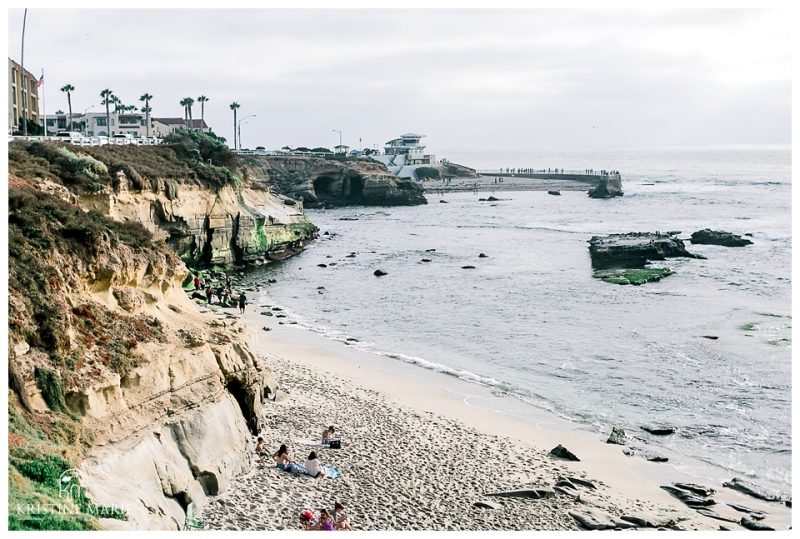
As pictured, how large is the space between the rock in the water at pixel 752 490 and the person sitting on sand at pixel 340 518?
36.2 feet

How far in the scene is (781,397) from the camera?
95.7 ft

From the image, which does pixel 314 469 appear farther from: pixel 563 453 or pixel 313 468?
pixel 563 453

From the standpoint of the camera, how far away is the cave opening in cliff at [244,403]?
65.0 ft

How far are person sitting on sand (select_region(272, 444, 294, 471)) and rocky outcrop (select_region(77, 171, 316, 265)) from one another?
66.3 feet

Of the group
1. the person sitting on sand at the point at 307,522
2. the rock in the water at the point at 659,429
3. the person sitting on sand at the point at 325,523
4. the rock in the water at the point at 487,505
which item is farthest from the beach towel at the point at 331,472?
the rock in the water at the point at 659,429

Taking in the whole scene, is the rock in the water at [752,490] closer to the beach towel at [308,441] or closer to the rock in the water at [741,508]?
the rock in the water at [741,508]

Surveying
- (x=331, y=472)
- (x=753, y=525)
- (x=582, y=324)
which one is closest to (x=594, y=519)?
(x=753, y=525)

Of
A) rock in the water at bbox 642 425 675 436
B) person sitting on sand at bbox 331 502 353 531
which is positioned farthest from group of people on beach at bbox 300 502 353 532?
rock in the water at bbox 642 425 675 436

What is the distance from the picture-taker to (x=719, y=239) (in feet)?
232

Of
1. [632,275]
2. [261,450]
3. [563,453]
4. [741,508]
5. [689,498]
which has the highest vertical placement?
[261,450]

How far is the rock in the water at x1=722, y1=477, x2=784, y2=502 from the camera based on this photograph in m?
21.1

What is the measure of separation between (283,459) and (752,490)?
12201 mm

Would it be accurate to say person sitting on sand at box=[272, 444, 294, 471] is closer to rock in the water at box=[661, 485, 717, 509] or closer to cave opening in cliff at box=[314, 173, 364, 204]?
rock in the water at box=[661, 485, 717, 509]

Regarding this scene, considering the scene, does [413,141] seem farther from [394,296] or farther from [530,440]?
[530,440]
